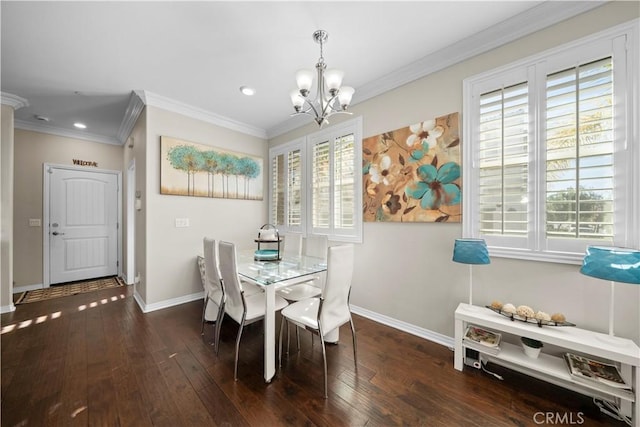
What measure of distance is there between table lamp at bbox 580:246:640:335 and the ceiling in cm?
173

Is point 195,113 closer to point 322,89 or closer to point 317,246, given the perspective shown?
point 322,89

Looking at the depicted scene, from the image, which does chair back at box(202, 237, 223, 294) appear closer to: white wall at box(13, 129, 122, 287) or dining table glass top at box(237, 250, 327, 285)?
dining table glass top at box(237, 250, 327, 285)

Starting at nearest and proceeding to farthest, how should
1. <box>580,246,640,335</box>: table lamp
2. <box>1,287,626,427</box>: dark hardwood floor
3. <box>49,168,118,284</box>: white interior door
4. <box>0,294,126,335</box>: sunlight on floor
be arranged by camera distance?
<box>580,246,640,335</box>: table lamp, <box>1,287,626,427</box>: dark hardwood floor, <box>0,294,126,335</box>: sunlight on floor, <box>49,168,118,284</box>: white interior door

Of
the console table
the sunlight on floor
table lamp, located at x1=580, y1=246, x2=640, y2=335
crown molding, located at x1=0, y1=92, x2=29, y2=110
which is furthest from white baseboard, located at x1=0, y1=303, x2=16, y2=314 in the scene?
table lamp, located at x1=580, y1=246, x2=640, y2=335

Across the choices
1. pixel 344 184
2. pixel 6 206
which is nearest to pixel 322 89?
pixel 344 184

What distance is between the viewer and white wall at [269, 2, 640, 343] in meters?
1.62

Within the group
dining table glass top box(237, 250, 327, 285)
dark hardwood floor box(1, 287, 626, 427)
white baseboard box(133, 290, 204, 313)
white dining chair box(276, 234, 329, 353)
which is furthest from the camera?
white baseboard box(133, 290, 204, 313)

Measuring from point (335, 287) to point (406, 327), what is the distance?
1299 mm

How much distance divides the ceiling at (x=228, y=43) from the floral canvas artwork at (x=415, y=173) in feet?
2.08

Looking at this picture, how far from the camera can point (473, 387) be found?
1.72 m

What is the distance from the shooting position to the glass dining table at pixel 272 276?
181 cm

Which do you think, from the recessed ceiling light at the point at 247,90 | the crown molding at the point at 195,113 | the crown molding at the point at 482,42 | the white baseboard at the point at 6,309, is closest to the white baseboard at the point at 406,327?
the crown molding at the point at 482,42

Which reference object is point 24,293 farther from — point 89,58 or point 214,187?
point 89,58

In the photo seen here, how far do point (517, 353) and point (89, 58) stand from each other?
465 centimetres
